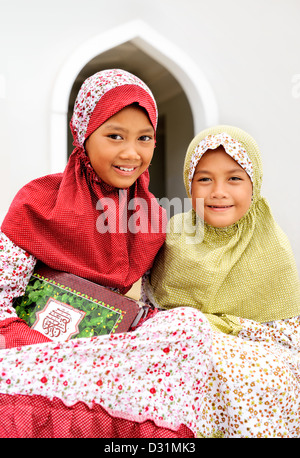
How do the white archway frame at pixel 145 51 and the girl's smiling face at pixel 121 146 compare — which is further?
the white archway frame at pixel 145 51

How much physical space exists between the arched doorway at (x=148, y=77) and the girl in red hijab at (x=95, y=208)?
1025 millimetres

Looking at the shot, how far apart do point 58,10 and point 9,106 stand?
66cm

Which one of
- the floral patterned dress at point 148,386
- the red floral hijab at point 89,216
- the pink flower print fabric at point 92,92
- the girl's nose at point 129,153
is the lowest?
the floral patterned dress at point 148,386

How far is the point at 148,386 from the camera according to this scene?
1.00m

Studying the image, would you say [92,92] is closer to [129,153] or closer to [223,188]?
[129,153]

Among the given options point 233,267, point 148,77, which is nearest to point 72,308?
point 233,267

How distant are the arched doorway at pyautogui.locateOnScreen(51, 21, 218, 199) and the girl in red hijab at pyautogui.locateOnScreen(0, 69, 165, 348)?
1025mm

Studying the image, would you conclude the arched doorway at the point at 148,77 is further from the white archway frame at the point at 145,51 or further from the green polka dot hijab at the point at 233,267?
the green polka dot hijab at the point at 233,267

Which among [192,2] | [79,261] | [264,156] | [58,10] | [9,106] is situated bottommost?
[79,261]

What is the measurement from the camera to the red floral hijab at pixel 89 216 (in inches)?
51.8

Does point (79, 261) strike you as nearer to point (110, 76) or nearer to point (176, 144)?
point (110, 76)

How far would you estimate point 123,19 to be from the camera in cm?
269

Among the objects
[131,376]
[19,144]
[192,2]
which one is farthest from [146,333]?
[192,2]

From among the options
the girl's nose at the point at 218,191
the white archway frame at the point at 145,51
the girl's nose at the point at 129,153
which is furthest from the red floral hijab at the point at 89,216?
the white archway frame at the point at 145,51
